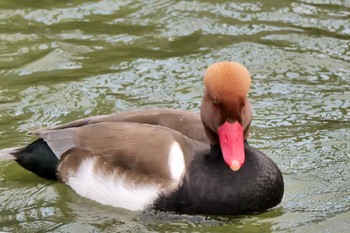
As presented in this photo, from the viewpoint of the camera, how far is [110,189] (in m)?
6.46

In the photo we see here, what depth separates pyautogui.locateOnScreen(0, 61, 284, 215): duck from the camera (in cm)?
608

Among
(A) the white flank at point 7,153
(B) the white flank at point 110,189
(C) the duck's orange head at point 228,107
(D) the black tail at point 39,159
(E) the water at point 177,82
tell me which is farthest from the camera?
(A) the white flank at point 7,153

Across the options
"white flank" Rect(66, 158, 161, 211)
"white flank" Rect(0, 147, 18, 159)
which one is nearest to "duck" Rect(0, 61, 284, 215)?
"white flank" Rect(66, 158, 161, 211)

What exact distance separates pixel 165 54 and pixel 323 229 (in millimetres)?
3406

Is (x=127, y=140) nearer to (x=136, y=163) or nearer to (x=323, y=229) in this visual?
(x=136, y=163)

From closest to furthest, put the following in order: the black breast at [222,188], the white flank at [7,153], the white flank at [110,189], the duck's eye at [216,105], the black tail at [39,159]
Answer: the duck's eye at [216,105] < the black breast at [222,188] < the white flank at [110,189] < the black tail at [39,159] < the white flank at [7,153]

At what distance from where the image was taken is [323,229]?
622cm

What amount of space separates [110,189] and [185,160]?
0.56 m

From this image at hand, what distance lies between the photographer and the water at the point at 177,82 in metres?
6.45

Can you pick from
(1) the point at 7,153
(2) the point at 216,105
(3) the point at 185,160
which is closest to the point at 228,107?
(2) the point at 216,105

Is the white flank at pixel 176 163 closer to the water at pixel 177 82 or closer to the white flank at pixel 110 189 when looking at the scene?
the white flank at pixel 110 189

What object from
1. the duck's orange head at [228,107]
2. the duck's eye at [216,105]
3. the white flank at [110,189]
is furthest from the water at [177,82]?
the duck's eye at [216,105]

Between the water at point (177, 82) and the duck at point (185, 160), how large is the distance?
113mm

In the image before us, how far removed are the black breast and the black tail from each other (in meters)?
0.93
